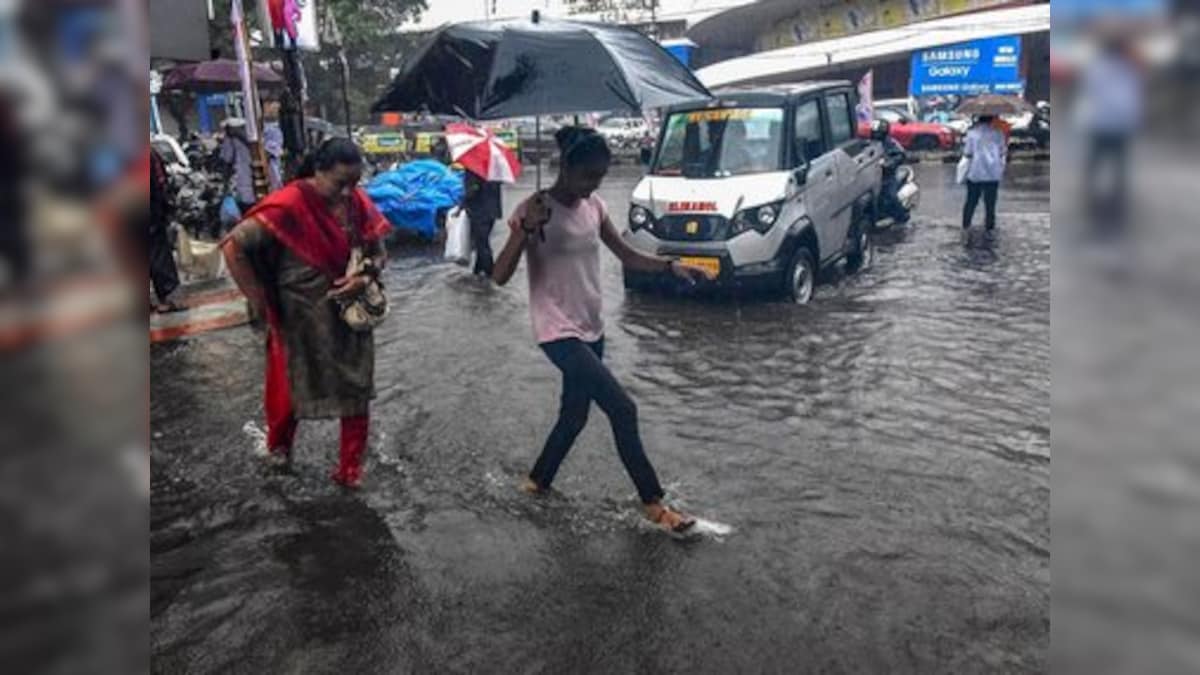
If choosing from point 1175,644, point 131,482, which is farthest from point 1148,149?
point 131,482

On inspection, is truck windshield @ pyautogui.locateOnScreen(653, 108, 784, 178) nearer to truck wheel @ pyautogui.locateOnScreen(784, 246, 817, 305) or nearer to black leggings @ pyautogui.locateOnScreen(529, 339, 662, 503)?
truck wheel @ pyautogui.locateOnScreen(784, 246, 817, 305)

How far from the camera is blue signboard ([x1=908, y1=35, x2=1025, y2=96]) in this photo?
886 inches

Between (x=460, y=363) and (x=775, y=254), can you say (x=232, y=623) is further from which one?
(x=775, y=254)

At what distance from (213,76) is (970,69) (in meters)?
18.8

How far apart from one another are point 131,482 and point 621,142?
2876cm

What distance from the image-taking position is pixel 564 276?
147 inches

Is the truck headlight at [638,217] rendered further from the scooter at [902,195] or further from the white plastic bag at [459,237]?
the scooter at [902,195]

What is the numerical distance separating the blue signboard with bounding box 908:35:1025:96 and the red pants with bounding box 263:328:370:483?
22.5 metres

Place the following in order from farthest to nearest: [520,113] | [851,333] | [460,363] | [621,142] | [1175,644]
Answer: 1. [621,142]
2. [851,333]
3. [460,363]
4. [520,113]
5. [1175,644]

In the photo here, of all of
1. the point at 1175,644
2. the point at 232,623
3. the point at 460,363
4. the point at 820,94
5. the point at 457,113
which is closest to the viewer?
the point at 1175,644

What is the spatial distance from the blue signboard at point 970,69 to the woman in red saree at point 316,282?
2242cm

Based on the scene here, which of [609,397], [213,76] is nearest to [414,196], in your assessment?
[213,76]

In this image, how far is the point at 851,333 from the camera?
6.91 meters

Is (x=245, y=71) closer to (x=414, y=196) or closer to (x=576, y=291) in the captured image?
(x=576, y=291)
